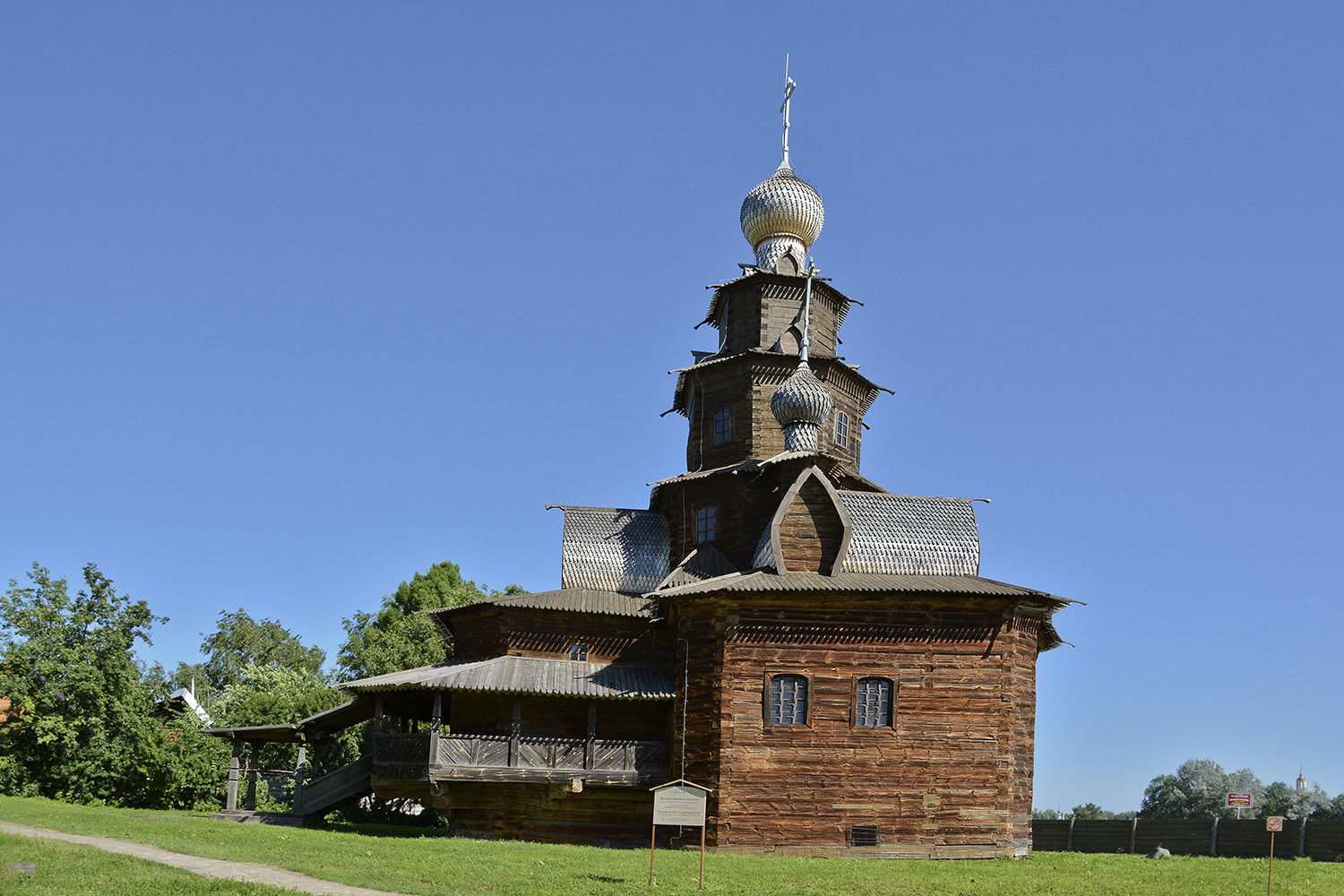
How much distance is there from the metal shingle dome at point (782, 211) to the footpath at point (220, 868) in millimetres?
21930

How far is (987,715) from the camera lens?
22.8 m

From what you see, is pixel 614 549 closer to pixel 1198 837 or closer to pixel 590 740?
pixel 590 740

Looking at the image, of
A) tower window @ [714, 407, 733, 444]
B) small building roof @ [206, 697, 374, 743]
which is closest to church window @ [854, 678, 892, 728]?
tower window @ [714, 407, 733, 444]

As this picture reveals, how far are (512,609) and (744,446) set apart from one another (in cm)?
748

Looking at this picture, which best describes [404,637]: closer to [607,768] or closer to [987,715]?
[607,768]

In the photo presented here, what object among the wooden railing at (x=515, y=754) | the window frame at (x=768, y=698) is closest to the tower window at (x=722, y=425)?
the window frame at (x=768, y=698)

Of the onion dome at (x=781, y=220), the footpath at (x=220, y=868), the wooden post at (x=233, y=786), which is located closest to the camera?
the footpath at (x=220, y=868)

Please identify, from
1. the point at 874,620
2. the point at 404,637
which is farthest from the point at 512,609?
the point at 404,637

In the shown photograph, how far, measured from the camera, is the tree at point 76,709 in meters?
30.4

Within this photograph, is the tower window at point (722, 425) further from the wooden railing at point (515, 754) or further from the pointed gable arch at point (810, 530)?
the wooden railing at point (515, 754)

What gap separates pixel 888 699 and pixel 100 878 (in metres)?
14.7

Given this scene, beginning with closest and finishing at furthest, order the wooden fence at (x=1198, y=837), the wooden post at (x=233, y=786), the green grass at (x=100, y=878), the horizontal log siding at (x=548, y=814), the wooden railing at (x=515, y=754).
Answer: the green grass at (x=100, y=878) < the wooden railing at (x=515, y=754) < the horizontal log siding at (x=548, y=814) < the wooden fence at (x=1198, y=837) < the wooden post at (x=233, y=786)

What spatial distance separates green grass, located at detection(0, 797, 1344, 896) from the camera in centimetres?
1573

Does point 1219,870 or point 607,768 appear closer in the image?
point 1219,870
